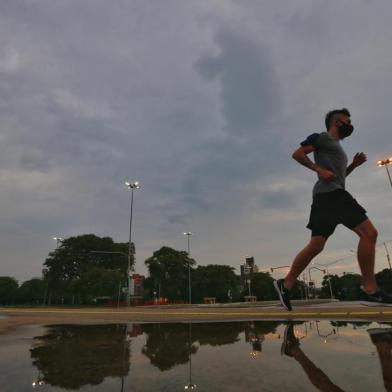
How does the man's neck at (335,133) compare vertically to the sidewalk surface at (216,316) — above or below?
above

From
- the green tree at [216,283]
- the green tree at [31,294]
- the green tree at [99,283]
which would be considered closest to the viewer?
the green tree at [99,283]

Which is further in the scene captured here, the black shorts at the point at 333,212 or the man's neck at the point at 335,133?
the man's neck at the point at 335,133

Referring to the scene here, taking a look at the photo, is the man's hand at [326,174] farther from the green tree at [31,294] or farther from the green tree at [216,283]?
the green tree at [31,294]

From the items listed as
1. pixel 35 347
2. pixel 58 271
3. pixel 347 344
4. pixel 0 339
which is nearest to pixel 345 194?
pixel 347 344

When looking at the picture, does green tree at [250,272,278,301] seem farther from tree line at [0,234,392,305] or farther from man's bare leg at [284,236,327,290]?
man's bare leg at [284,236,327,290]

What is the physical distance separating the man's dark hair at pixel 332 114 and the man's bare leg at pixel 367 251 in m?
1.44

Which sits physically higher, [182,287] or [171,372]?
[182,287]

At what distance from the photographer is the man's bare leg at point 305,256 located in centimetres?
421

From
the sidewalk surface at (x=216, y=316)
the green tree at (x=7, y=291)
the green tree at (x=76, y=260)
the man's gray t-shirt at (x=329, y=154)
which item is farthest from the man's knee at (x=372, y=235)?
the green tree at (x=7, y=291)

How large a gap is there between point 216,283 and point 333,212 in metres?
77.8

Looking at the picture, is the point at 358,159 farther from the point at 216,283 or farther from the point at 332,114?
the point at 216,283

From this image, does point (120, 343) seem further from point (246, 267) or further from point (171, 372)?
point (246, 267)

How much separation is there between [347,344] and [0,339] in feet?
12.8

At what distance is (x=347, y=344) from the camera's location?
3.18 m
